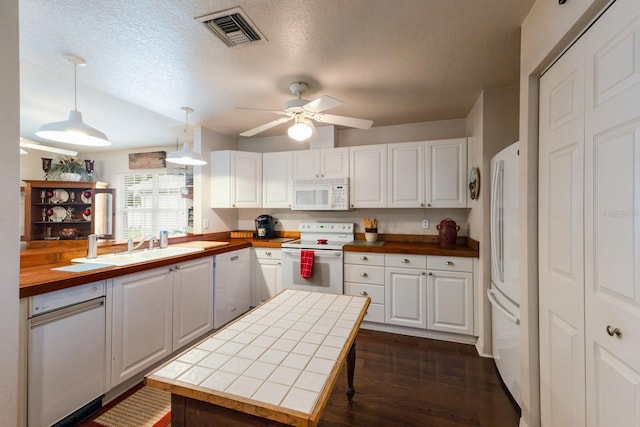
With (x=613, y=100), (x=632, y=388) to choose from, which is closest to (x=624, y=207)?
(x=613, y=100)

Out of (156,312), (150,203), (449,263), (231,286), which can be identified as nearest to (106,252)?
(156,312)

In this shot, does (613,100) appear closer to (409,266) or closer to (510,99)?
(510,99)

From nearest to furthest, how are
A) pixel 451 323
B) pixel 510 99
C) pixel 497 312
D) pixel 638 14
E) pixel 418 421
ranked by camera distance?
pixel 638 14 → pixel 418 421 → pixel 497 312 → pixel 510 99 → pixel 451 323

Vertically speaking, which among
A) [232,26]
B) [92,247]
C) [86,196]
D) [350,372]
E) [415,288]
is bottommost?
[350,372]

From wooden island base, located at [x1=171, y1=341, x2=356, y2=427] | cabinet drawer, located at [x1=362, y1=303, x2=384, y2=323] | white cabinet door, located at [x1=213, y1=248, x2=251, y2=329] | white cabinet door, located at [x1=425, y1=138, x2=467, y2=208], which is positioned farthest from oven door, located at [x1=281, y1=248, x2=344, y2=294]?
wooden island base, located at [x1=171, y1=341, x2=356, y2=427]

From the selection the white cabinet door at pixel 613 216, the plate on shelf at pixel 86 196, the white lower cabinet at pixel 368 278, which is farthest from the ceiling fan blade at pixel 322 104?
the plate on shelf at pixel 86 196

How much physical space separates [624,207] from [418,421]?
160 centimetres

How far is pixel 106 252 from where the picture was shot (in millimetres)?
2422

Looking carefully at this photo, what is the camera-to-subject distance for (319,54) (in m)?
1.93

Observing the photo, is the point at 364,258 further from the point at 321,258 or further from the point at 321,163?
the point at 321,163

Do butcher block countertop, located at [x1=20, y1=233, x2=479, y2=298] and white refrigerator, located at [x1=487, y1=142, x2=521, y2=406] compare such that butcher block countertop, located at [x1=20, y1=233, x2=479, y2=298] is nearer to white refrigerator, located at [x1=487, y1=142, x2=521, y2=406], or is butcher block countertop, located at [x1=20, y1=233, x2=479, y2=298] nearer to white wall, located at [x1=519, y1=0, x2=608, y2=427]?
white refrigerator, located at [x1=487, y1=142, x2=521, y2=406]

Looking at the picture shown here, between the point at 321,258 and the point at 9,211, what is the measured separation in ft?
8.00

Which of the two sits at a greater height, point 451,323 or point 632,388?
point 632,388

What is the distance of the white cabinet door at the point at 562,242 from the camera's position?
1.14m
